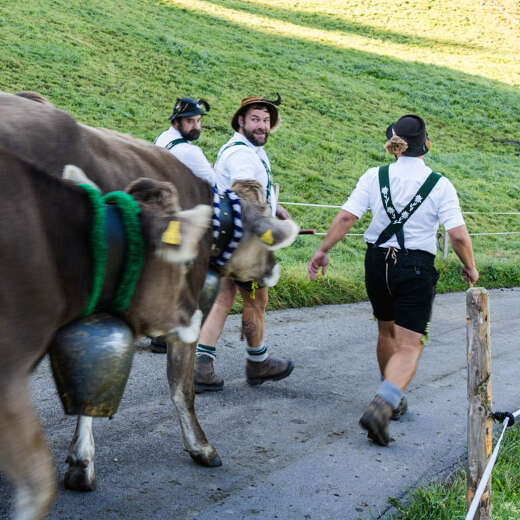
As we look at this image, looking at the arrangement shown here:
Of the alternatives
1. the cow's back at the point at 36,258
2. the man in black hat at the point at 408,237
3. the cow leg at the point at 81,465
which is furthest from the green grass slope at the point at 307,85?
the cow's back at the point at 36,258

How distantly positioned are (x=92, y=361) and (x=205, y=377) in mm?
2777

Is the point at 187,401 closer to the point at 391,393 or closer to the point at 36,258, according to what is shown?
the point at 391,393

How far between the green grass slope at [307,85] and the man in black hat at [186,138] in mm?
3120

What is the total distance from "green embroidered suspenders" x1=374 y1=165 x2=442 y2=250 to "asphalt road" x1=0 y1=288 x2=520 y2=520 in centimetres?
134

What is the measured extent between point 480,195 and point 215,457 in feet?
58.4

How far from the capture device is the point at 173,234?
2.44 metres

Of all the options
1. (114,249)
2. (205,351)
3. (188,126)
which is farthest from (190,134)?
(114,249)

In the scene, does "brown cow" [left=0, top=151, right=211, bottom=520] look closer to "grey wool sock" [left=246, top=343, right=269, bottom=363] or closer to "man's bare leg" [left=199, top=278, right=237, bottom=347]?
"man's bare leg" [left=199, top=278, right=237, bottom=347]

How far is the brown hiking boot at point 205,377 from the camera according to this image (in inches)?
207

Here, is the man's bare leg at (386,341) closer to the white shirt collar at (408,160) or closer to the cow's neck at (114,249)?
the white shirt collar at (408,160)

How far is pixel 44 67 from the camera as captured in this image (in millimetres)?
20812

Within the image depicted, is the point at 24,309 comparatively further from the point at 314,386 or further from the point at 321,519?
the point at 314,386

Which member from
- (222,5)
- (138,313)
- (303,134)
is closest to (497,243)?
(303,134)

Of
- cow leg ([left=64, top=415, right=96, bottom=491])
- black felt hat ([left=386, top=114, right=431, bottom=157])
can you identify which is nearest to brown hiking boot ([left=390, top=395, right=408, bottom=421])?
black felt hat ([left=386, top=114, right=431, bottom=157])
